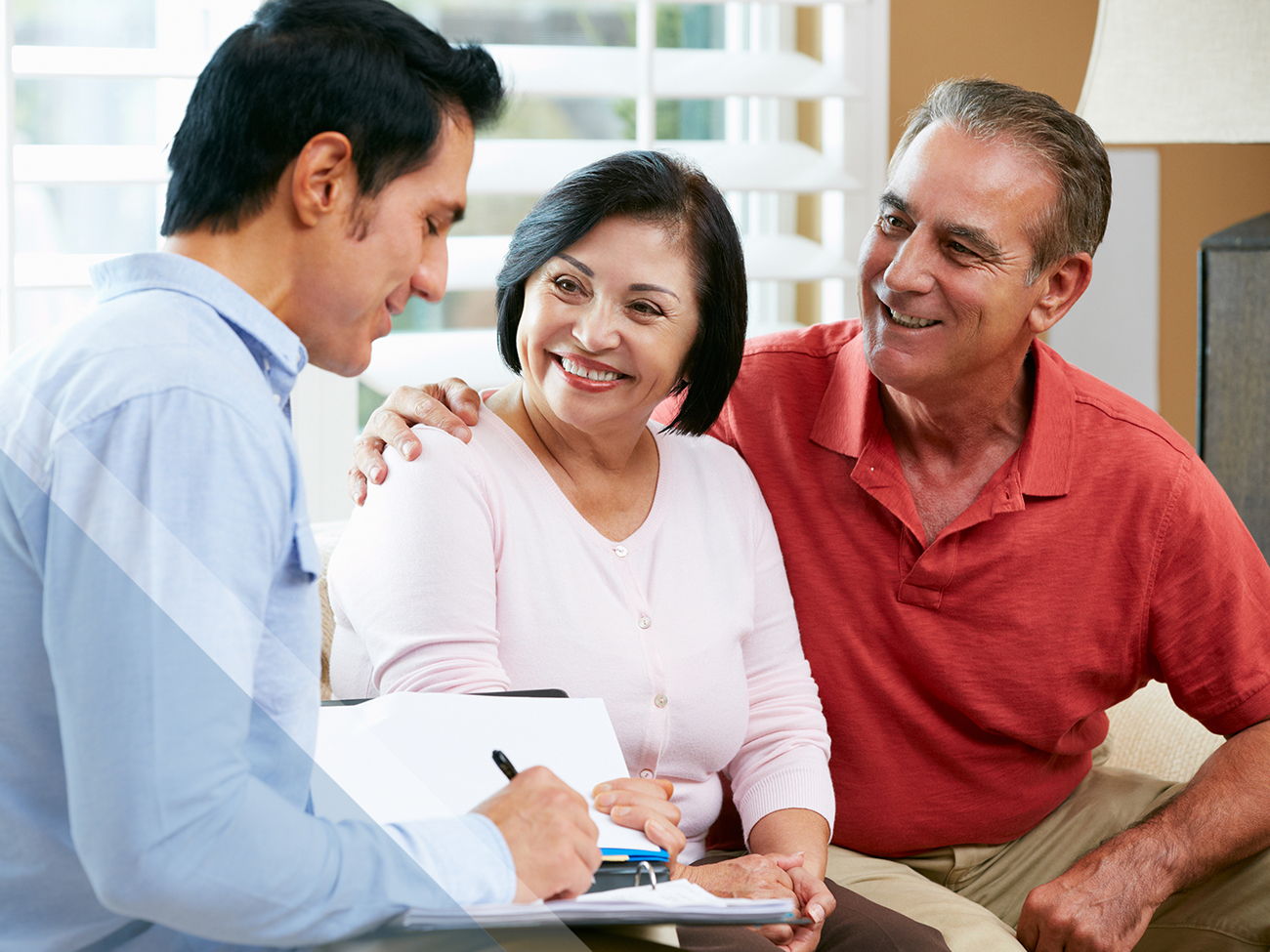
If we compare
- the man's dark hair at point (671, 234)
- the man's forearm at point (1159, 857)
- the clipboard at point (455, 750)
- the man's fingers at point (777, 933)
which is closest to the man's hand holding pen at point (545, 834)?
the clipboard at point (455, 750)

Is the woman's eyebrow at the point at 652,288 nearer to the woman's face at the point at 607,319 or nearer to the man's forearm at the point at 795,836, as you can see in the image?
the woman's face at the point at 607,319

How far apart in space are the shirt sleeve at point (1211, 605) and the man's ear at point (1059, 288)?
24cm

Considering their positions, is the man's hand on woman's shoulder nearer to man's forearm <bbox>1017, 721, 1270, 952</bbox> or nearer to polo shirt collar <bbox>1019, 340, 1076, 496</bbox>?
polo shirt collar <bbox>1019, 340, 1076, 496</bbox>

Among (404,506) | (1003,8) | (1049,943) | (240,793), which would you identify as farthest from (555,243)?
(1003,8)

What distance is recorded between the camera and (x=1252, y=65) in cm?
182

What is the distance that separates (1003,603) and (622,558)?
49 centimetres

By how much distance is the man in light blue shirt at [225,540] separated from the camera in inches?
28.2

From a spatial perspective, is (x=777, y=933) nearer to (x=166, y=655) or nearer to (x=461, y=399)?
(x=461, y=399)

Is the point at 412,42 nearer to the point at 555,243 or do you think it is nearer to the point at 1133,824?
the point at 555,243

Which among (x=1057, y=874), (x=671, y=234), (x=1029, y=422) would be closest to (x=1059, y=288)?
(x=1029, y=422)

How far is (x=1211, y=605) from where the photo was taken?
5.26ft

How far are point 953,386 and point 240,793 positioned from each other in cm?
111

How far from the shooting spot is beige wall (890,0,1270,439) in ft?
7.91

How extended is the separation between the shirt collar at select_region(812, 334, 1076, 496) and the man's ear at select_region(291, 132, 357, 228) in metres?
0.95
